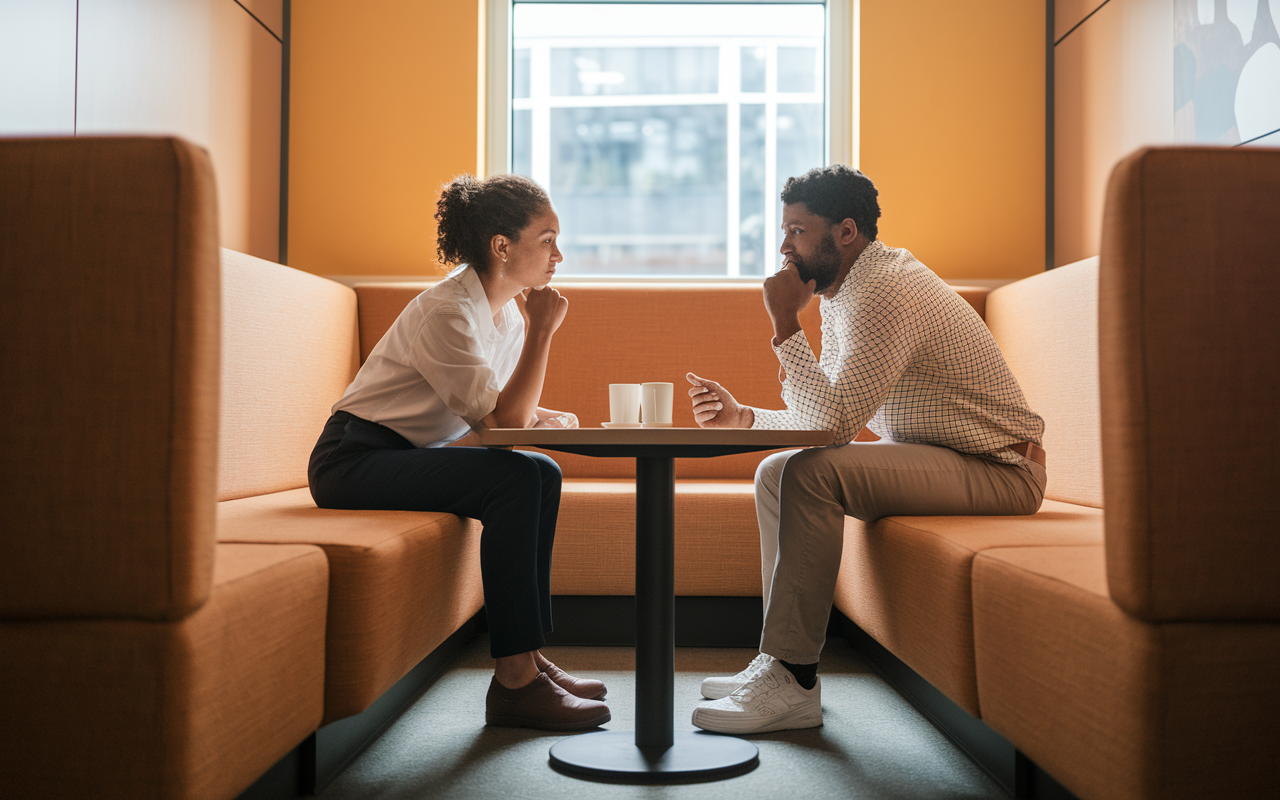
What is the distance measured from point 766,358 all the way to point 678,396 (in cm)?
33

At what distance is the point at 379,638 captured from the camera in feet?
4.59

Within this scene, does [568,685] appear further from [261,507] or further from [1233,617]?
[1233,617]

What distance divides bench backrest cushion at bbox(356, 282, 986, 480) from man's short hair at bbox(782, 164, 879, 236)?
93cm

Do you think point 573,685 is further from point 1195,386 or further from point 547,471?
point 1195,386

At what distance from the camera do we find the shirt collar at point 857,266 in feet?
6.15

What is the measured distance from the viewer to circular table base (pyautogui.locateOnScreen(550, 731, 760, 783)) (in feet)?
4.80

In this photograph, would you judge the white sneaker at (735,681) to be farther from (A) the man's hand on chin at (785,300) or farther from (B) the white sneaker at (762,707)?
(A) the man's hand on chin at (785,300)

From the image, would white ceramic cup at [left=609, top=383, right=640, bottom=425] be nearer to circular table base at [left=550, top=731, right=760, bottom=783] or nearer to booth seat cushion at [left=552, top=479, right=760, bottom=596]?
circular table base at [left=550, top=731, right=760, bottom=783]

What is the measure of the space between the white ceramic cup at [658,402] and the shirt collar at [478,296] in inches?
18.2

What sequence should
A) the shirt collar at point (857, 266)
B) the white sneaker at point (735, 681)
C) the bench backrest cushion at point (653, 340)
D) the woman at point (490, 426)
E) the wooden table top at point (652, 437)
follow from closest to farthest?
the wooden table top at point (652, 437), the woman at point (490, 426), the white sneaker at point (735, 681), the shirt collar at point (857, 266), the bench backrest cushion at point (653, 340)

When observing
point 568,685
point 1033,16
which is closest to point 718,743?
point 568,685

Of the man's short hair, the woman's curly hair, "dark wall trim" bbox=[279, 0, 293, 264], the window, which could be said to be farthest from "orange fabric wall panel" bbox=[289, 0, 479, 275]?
the man's short hair

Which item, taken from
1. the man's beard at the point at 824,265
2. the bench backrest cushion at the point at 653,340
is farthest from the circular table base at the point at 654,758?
the bench backrest cushion at the point at 653,340

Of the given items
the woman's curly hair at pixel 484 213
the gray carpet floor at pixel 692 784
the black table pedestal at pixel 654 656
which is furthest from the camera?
the woman's curly hair at pixel 484 213
